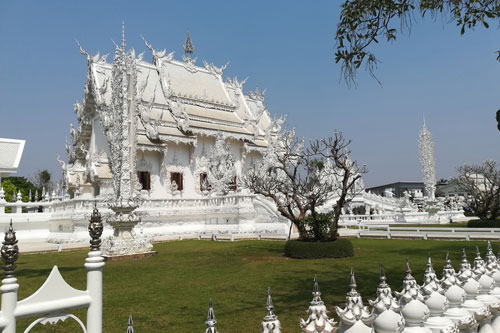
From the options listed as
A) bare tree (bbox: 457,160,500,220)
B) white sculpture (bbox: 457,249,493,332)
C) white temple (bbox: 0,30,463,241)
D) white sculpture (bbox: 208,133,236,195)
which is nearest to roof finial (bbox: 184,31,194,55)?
white temple (bbox: 0,30,463,241)

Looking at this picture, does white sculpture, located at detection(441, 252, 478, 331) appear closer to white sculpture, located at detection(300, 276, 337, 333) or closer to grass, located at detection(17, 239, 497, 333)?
white sculpture, located at detection(300, 276, 337, 333)

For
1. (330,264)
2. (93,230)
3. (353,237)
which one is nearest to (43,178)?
(353,237)

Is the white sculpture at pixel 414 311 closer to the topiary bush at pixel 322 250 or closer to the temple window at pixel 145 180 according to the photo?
the topiary bush at pixel 322 250

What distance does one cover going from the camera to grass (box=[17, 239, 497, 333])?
5672mm

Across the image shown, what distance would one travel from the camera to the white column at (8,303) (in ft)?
6.65

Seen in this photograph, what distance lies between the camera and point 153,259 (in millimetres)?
12680

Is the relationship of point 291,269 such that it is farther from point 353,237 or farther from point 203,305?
point 353,237

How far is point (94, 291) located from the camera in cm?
246

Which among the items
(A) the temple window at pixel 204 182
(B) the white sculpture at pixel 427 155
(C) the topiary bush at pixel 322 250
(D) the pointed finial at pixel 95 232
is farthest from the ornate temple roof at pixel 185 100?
(D) the pointed finial at pixel 95 232

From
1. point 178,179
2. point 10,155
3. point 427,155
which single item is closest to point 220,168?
point 178,179

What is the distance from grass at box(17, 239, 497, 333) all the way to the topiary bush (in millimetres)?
398

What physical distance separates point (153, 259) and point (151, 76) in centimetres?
1898

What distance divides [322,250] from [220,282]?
4.65 meters

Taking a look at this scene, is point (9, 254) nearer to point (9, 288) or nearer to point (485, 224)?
point (9, 288)
